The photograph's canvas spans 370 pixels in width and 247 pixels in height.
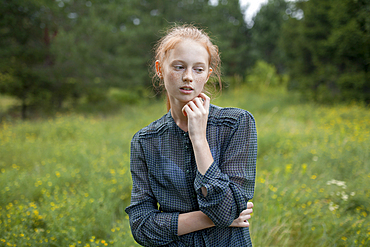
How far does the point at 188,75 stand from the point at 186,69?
0.13 feet

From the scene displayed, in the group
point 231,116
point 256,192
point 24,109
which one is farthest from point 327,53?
point 24,109

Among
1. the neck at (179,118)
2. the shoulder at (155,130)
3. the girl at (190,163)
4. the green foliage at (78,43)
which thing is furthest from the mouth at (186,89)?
the green foliage at (78,43)

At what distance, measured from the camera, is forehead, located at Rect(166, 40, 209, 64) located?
1.08m

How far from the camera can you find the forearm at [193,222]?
1.06 metres

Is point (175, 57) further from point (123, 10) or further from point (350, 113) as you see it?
point (123, 10)

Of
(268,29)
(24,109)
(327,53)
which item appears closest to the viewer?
(327,53)

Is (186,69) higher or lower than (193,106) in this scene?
higher

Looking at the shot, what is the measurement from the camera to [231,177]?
1045 millimetres

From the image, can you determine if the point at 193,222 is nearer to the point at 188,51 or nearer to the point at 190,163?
the point at 190,163

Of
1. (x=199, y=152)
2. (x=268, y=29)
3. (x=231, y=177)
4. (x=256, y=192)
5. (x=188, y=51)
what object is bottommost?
(x=256, y=192)

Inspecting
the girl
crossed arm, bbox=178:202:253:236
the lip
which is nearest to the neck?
the girl

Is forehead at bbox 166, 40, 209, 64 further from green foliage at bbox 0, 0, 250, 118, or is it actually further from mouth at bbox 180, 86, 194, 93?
green foliage at bbox 0, 0, 250, 118

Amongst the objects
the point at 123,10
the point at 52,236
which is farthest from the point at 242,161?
the point at 123,10

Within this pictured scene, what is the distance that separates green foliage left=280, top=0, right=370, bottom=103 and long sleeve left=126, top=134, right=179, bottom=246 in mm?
7467
